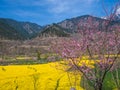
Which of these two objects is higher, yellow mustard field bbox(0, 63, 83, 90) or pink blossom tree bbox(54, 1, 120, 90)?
pink blossom tree bbox(54, 1, 120, 90)

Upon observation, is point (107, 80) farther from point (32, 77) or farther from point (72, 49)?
point (72, 49)

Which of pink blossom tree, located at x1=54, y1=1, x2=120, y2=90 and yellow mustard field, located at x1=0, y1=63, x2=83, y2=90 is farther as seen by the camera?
yellow mustard field, located at x1=0, y1=63, x2=83, y2=90

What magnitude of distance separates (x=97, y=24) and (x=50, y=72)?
41.2m

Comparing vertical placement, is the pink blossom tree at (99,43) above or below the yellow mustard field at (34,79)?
above

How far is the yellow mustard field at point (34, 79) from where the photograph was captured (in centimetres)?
5025

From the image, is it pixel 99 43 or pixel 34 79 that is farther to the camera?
pixel 34 79

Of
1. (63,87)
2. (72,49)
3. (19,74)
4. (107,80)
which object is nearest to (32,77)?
(19,74)

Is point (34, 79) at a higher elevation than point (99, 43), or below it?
below

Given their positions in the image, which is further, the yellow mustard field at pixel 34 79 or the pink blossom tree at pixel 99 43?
the yellow mustard field at pixel 34 79

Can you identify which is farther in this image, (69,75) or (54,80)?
(69,75)

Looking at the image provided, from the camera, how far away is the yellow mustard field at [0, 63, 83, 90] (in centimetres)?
5025

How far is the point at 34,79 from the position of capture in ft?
175

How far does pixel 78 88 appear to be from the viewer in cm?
5038

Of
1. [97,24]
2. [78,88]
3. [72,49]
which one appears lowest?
[78,88]
